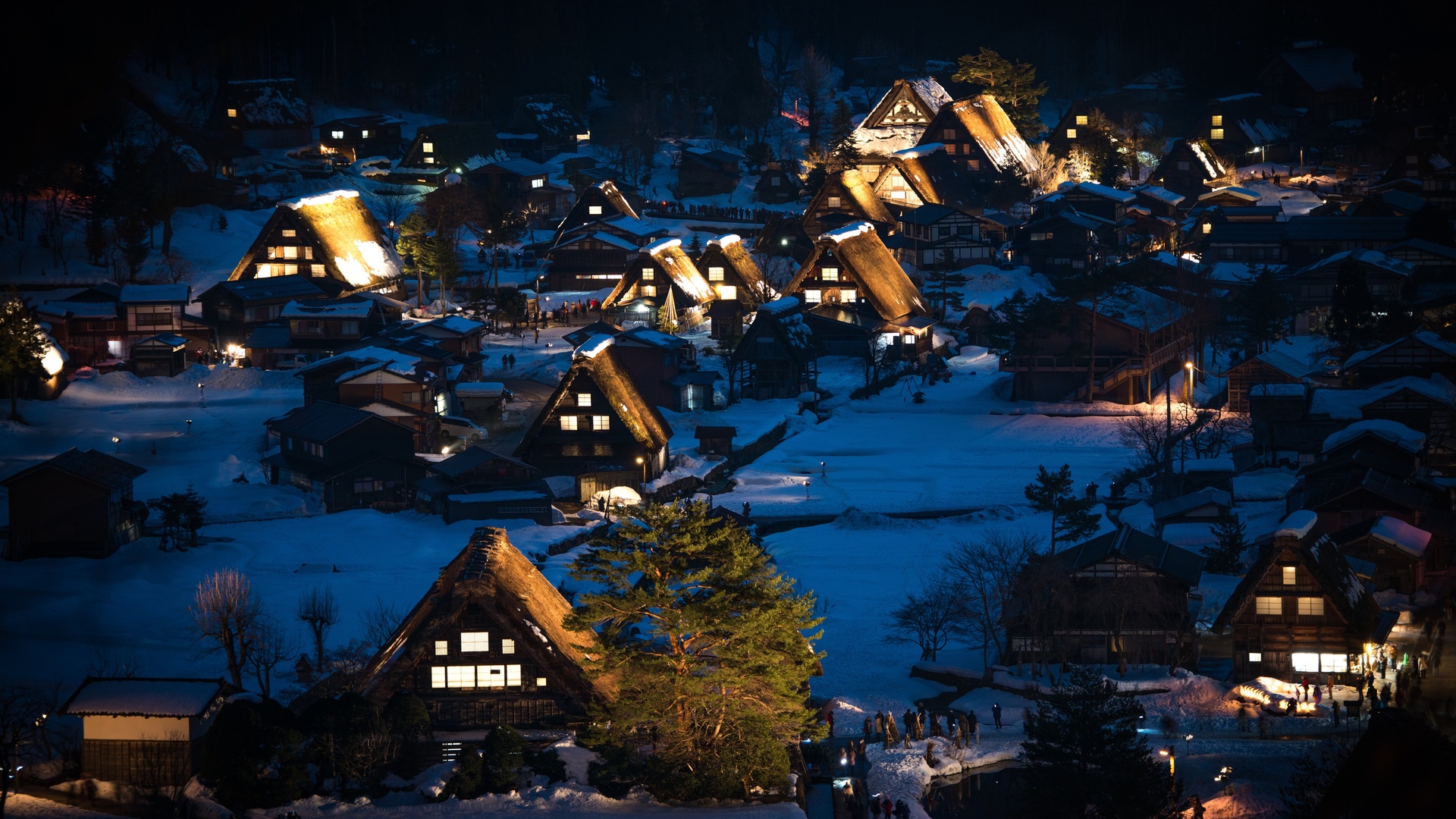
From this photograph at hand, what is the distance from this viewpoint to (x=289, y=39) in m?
65.8

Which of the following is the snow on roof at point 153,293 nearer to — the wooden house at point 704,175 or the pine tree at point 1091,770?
the wooden house at point 704,175

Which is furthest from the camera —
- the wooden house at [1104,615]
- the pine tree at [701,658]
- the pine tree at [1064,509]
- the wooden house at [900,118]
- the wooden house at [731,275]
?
the wooden house at [900,118]

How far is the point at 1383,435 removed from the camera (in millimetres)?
34375

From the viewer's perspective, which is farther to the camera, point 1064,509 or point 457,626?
point 1064,509

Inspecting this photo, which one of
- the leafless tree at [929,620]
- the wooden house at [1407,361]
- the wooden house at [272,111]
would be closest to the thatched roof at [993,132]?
the wooden house at [1407,361]

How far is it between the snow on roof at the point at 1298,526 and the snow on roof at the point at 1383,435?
325 inches

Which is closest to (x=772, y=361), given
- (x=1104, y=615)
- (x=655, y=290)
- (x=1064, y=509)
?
(x=655, y=290)

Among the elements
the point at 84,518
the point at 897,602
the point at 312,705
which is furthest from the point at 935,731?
the point at 84,518

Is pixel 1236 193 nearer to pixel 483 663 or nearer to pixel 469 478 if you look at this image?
pixel 469 478

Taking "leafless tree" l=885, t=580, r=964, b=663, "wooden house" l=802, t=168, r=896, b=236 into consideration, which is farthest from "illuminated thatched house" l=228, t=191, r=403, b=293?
"leafless tree" l=885, t=580, r=964, b=663

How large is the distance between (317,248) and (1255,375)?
103 feet

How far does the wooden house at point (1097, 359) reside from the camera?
4566 cm

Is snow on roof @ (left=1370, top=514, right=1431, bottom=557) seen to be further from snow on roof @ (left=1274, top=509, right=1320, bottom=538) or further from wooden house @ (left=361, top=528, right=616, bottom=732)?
wooden house @ (left=361, top=528, right=616, bottom=732)

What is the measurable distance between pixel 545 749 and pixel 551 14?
60337mm
